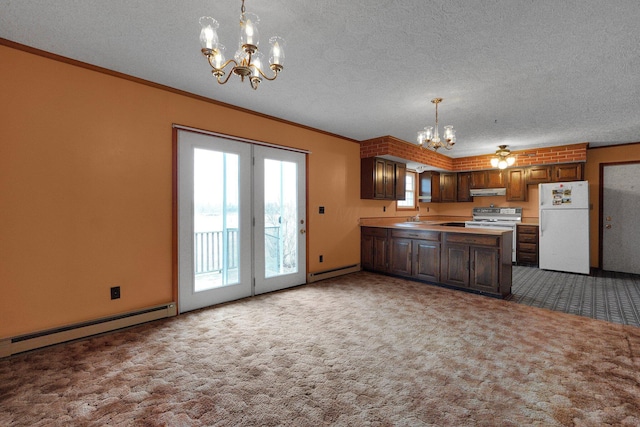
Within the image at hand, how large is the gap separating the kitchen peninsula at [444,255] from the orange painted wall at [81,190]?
3.41m

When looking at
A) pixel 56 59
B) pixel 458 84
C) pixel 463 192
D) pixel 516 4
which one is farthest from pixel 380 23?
pixel 463 192

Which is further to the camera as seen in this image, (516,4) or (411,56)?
(411,56)

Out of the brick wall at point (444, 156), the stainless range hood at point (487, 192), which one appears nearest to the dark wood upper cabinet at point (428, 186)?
the brick wall at point (444, 156)

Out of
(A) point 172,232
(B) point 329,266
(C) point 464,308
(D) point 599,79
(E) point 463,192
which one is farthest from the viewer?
(E) point 463,192

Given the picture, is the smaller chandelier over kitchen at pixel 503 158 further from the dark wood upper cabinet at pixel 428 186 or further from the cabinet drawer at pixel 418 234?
the dark wood upper cabinet at pixel 428 186

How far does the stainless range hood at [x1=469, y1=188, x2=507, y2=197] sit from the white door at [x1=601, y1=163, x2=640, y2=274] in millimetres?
1706

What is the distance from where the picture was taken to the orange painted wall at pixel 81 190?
2389 millimetres

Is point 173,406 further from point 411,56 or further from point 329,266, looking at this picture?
point 329,266

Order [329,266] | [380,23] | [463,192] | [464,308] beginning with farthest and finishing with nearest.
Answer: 1. [463,192]
2. [329,266]
3. [464,308]
4. [380,23]

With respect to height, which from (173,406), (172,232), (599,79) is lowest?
(173,406)

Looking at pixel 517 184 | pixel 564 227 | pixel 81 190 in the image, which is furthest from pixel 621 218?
pixel 81 190

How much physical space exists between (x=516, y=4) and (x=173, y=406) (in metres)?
3.31

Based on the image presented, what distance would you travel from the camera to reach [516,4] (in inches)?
72.5

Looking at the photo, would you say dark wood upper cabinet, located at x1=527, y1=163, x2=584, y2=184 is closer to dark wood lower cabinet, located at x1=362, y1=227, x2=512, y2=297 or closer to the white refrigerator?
the white refrigerator
